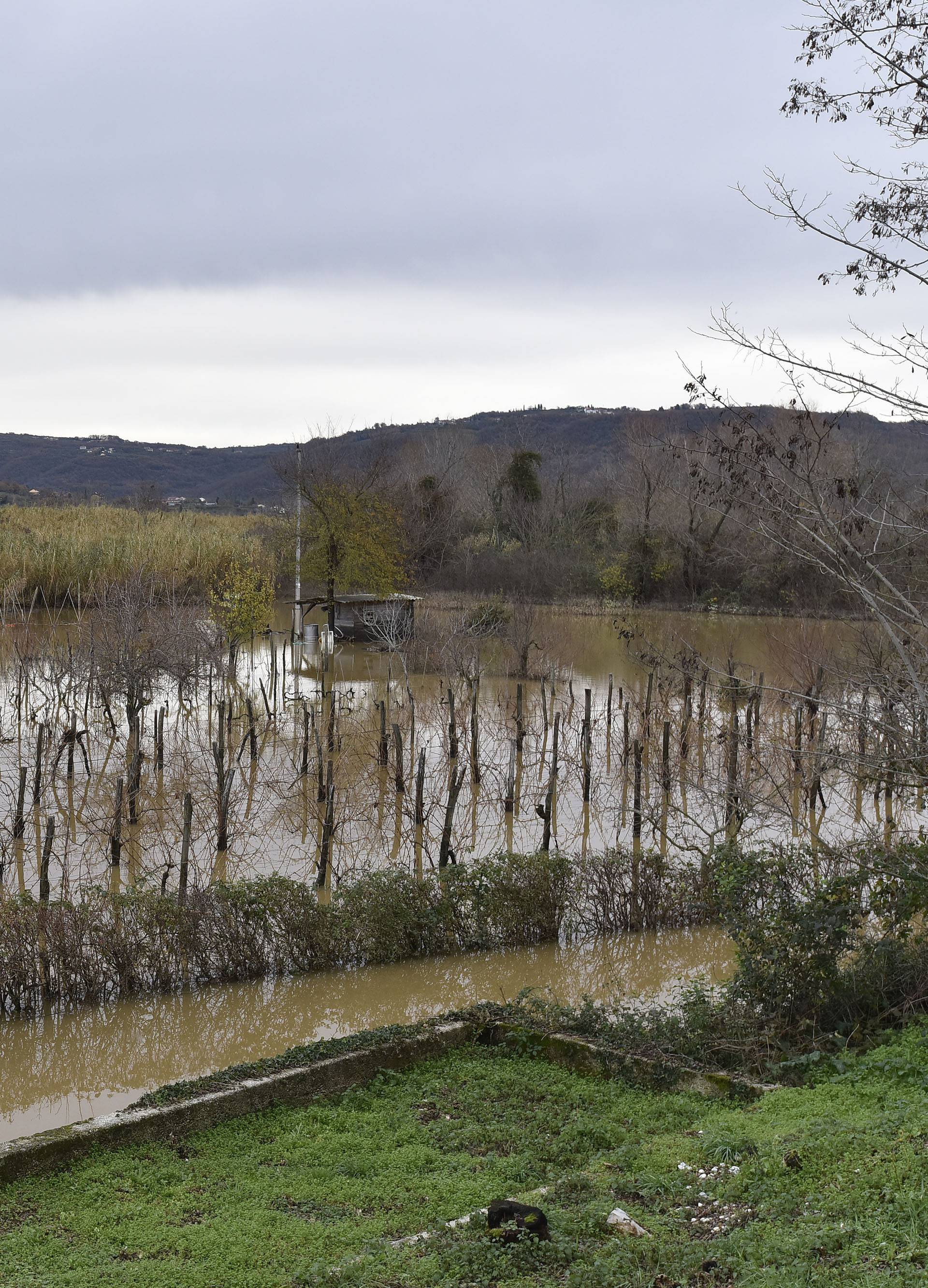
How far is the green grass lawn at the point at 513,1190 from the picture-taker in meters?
4.01

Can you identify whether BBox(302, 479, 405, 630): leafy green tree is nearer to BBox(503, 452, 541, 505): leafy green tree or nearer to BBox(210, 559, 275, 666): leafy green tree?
BBox(210, 559, 275, 666): leafy green tree

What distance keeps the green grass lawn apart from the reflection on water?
6.00 feet

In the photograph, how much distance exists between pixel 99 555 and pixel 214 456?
11321 centimetres

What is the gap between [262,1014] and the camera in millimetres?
8625

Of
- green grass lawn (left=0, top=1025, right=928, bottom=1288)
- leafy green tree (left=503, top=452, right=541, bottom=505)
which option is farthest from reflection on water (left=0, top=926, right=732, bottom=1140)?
leafy green tree (left=503, top=452, right=541, bottom=505)

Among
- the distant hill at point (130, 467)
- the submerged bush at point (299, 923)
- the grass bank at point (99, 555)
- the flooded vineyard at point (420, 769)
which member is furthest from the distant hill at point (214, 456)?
the submerged bush at point (299, 923)

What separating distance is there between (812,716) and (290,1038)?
39.4 feet

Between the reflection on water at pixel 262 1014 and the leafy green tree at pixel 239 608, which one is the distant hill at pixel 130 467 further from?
the reflection on water at pixel 262 1014

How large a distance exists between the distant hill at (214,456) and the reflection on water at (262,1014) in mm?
84412

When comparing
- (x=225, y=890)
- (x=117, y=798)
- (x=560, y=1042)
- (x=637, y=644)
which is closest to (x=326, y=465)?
(x=637, y=644)

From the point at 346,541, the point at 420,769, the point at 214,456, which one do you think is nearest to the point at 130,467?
the point at 214,456

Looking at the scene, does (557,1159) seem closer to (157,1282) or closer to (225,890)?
(157,1282)

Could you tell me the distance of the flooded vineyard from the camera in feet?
38.4

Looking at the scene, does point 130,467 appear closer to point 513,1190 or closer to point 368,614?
point 368,614
